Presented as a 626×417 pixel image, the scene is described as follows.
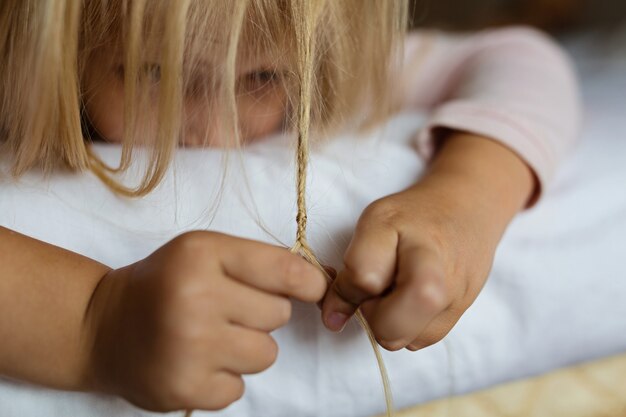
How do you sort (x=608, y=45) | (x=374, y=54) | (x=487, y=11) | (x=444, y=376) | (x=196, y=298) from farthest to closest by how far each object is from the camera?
(x=487, y=11)
(x=608, y=45)
(x=374, y=54)
(x=444, y=376)
(x=196, y=298)

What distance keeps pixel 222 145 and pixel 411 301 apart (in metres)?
0.24

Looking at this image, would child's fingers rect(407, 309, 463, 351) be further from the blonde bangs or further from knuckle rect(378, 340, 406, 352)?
the blonde bangs

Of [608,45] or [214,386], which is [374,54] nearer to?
[214,386]

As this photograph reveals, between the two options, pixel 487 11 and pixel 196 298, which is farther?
pixel 487 11

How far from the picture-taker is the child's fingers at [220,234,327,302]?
42 cm

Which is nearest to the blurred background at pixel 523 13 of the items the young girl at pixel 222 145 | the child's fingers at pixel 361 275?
the young girl at pixel 222 145

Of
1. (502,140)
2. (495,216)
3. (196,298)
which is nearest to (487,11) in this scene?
(502,140)

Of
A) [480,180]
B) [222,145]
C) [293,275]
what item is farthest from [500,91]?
[293,275]

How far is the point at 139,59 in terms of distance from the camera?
537mm

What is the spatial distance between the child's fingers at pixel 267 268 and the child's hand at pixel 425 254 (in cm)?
3

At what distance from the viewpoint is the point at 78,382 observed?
46 cm

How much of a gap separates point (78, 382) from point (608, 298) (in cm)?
42

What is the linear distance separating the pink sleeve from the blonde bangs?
0.18 metres

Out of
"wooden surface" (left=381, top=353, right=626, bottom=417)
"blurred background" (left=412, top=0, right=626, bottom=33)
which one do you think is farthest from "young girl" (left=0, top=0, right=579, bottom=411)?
"blurred background" (left=412, top=0, right=626, bottom=33)
